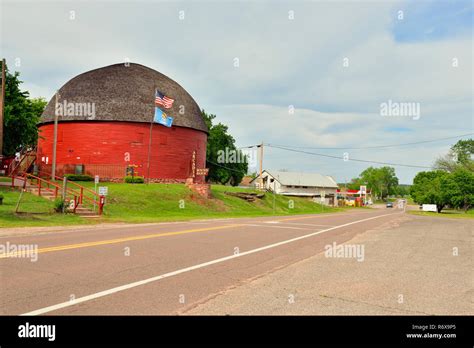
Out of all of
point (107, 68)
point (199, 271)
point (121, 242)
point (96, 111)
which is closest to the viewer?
point (199, 271)

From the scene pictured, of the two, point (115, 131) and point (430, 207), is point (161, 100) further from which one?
point (430, 207)

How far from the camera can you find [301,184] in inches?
3772

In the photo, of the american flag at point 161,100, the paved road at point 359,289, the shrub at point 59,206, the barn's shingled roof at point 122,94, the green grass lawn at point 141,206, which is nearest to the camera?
the paved road at point 359,289

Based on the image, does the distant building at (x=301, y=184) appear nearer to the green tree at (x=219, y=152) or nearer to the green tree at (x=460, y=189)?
the green tree at (x=219, y=152)

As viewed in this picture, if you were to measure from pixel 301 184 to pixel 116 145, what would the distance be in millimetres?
61072

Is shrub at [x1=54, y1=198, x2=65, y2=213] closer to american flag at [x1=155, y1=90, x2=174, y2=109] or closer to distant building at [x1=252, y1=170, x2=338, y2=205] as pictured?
american flag at [x1=155, y1=90, x2=174, y2=109]

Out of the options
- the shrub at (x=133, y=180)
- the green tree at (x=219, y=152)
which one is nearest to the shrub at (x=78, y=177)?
the shrub at (x=133, y=180)

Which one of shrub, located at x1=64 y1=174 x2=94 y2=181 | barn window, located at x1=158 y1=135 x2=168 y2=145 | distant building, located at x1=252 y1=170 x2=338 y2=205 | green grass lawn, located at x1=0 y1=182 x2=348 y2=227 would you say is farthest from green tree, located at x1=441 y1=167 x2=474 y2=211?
shrub, located at x1=64 y1=174 x2=94 y2=181

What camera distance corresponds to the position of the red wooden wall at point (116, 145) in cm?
4131

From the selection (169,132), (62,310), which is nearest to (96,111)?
(169,132)

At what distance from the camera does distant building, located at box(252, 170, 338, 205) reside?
91875mm
